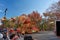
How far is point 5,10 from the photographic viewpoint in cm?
163

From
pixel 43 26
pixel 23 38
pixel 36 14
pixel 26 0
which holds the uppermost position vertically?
pixel 26 0

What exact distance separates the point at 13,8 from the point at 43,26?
17.2 inches

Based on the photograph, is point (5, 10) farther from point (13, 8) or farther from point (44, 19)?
point (44, 19)

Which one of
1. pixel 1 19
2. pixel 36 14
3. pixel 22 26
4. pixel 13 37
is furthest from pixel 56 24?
pixel 1 19

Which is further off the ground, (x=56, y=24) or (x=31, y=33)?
(x=56, y=24)

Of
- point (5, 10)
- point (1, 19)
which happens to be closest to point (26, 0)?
point (5, 10)

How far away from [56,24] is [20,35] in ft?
1.52

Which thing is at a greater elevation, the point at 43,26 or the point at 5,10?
the point at 5,10

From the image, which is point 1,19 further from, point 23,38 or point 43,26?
point 43,26

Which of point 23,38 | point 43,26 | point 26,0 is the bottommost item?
point 23,38

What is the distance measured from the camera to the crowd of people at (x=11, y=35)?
1.61 meters

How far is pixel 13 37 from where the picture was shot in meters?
1.63

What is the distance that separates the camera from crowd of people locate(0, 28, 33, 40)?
1.61 m

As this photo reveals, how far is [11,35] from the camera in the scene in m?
1.64
